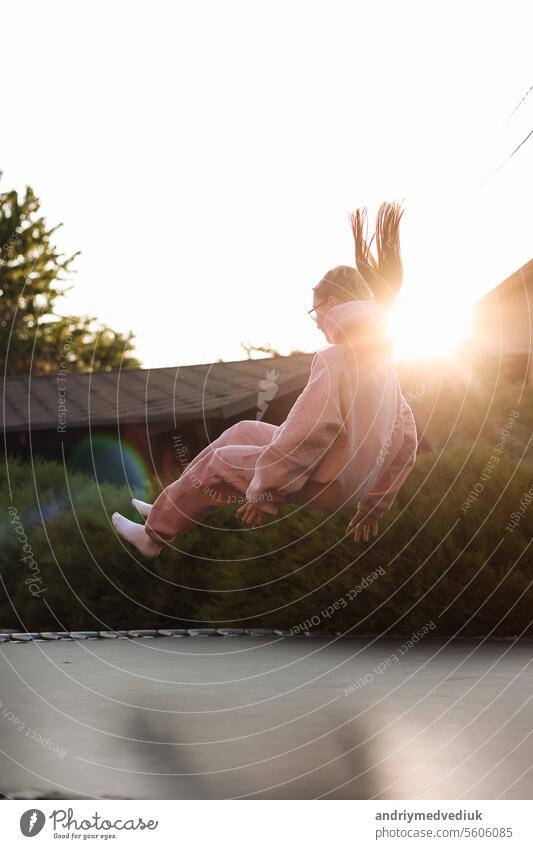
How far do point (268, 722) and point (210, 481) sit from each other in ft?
11.4

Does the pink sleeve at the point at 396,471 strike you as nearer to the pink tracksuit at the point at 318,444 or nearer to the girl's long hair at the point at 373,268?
the pink tracksuit at the point at 318,444

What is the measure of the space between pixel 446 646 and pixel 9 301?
1046 inches

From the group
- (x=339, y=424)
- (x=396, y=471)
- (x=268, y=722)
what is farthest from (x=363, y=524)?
(x=268, y=722)

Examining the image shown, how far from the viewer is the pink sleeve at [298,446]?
3.20 metres

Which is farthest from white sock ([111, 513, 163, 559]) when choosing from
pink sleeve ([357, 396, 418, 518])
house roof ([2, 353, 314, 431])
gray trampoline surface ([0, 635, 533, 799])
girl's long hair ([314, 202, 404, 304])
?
house roof ([2, 353, 314, 431])

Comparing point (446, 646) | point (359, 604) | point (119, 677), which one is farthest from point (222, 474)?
point (359, 604)

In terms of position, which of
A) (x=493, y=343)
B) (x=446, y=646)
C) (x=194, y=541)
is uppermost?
(x=493, y=343)

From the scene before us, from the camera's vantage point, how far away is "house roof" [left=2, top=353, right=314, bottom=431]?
1262 cm

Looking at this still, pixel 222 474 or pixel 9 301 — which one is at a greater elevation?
pixel 9 301

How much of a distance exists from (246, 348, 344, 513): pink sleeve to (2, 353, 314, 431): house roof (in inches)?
253

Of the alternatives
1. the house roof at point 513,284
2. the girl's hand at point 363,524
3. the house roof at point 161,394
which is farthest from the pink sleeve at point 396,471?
the house roof at point 513,284

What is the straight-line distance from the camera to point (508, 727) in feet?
20.0

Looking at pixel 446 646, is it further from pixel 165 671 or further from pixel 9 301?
pixel 9 301
